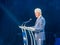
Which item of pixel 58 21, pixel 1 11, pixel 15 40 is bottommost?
pixel 15 40

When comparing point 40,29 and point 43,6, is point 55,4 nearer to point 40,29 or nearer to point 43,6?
point 43,6

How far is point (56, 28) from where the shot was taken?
6852 millimetres

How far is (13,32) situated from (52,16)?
53.2 inches

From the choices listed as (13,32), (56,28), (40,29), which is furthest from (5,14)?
(40,29)

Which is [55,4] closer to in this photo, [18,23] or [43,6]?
[43,6]

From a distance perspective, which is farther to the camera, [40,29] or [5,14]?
[5,14]

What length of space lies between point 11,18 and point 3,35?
619 millimetres

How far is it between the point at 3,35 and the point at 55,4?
1.96m

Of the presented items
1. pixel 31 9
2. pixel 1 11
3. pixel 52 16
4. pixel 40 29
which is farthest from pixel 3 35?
pixel 40 29

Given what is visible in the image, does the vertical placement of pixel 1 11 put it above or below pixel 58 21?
above

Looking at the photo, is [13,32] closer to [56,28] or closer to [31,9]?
[31,9]

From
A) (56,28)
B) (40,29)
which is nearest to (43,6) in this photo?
(56,28)

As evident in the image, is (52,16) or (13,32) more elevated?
(52,16)

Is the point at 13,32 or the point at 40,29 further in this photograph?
the point at 13,32
